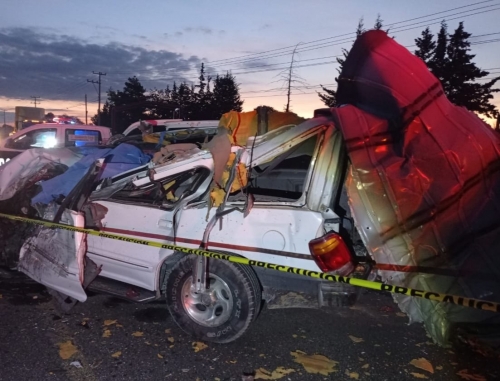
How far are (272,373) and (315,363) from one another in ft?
1.31

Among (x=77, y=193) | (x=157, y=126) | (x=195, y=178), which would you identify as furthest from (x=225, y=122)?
(x=157, y=126)

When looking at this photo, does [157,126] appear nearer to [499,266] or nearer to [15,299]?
[15,299]

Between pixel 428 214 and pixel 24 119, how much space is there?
24.4 meters

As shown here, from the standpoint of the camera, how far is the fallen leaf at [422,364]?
3657 mm

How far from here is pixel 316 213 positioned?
3.68 metres

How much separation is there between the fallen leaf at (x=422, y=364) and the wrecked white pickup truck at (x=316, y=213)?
1.04 feet

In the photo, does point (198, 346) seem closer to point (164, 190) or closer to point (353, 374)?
point (353, 374)

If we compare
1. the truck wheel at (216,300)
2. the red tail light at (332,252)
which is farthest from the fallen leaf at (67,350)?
the red tail light at (332,252)

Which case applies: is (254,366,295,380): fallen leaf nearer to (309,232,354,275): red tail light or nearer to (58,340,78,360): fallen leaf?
(309,232,354,275): red tail light

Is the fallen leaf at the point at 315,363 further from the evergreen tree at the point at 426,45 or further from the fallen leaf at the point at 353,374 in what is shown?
the evergreen tree at the point at 426,45

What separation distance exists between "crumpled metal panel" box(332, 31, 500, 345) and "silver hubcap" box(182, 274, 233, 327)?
133cm

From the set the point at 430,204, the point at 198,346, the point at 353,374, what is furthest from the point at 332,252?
the point at 198,346

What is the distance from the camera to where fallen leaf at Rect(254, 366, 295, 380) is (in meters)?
3.52

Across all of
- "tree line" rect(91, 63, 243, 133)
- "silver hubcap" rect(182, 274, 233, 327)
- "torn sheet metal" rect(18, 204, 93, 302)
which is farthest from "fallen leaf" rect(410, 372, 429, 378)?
"tree line" rect(91, 63, 243, 133)
